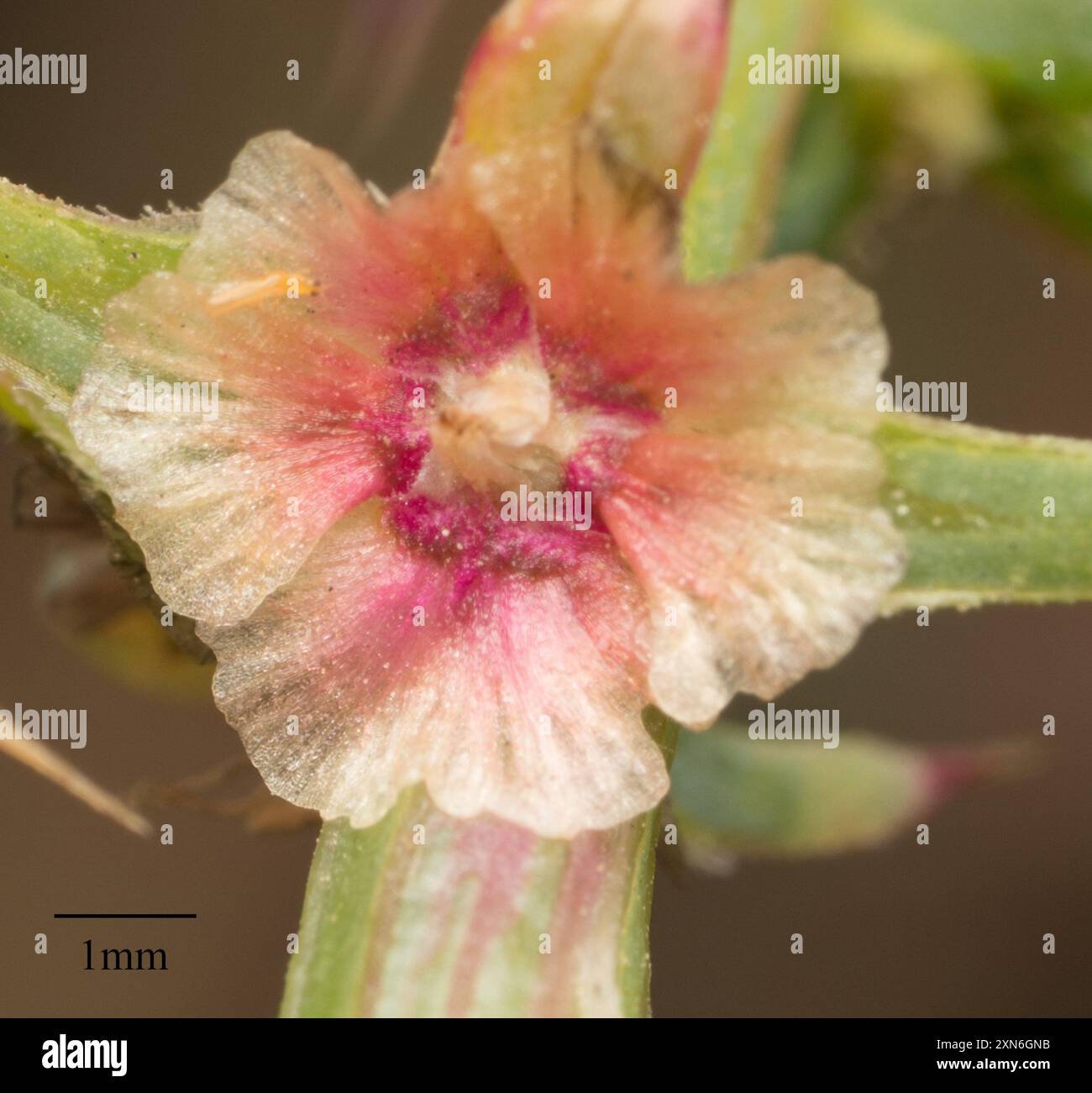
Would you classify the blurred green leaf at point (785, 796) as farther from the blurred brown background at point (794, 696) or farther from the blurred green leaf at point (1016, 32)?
the blurred brown background at point (794, 696)

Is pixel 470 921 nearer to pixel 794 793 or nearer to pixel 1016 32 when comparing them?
pixel 794 793

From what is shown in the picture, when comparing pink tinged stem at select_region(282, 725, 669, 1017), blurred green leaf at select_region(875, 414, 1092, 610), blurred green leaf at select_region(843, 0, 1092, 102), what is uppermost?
blurred green leaf at select_region(843, 0, 1092, 102)

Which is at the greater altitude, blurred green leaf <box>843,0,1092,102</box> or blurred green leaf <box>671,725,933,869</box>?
blurred green leaf <box>843,0,1092,102</box>

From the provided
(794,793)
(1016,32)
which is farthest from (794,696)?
(1016,32)

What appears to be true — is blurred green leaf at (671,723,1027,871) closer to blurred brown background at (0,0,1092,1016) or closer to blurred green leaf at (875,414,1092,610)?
blurred green leaf at (875,414,1092,610)

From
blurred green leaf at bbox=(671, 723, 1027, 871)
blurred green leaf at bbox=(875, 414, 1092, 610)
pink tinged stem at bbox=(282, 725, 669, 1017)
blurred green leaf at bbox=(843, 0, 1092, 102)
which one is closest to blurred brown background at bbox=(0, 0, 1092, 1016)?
blurred green leaf at bbox=(671, 723, 1027, 871)
